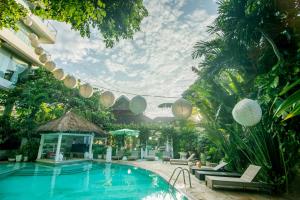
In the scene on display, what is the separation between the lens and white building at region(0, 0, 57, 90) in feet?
56.0

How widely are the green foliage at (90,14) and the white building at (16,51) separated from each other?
38.6 ft

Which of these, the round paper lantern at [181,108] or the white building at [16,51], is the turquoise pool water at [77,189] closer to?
the round paper lantern at [181,108]

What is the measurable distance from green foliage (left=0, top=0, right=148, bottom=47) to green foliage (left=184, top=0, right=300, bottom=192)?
326cm

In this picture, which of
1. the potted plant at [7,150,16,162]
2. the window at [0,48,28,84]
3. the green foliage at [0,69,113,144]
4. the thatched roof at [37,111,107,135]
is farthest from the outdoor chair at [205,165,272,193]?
the window at [0,48,28,84]

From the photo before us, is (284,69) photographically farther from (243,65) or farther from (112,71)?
(112,71)

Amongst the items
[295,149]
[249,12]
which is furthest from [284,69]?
[295,149]

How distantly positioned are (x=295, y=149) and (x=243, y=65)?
3.52m

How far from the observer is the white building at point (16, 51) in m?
17.1

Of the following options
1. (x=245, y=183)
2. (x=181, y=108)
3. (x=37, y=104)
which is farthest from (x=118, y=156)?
(x=181, y=108)

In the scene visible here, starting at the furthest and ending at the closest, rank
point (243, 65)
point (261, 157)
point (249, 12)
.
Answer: point (243, 65), point (261, 157), point (249, 12)

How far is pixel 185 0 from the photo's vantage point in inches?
329

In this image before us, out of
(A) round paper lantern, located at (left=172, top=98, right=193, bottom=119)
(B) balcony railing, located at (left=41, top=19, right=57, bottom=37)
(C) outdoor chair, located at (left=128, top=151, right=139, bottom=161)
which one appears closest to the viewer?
(A) round paper lantern, located at (left=172, top=98, right=193, bottom=119)

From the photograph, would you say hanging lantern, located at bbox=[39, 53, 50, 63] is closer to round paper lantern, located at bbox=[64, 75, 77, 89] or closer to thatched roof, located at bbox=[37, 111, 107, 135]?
round paper lantern, located at bbox=[64, 75, 77, 89]

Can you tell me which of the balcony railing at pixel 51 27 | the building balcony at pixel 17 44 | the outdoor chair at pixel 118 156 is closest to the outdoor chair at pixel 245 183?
the outdoor chair at pixel 118 156
